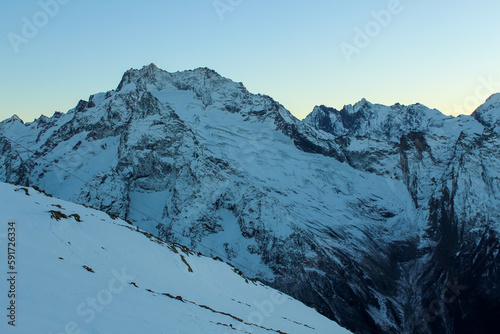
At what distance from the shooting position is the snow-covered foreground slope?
13961 millimetres

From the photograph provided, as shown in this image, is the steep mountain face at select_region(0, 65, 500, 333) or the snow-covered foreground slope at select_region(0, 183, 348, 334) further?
the steep mountain face at select_region(0, 65, 500, 333)

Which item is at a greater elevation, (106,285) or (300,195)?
(300,195)

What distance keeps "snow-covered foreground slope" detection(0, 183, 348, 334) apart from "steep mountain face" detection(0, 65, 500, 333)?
58922 millimetres

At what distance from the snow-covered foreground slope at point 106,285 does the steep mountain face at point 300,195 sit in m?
58.9

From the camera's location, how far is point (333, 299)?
3580 inches

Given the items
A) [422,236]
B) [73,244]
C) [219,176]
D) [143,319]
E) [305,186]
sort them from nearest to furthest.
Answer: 1. [143,319]
2. [73,244]
3. [219,176]
4. [422,236]
5. [305,186]

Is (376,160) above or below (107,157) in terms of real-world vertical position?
above

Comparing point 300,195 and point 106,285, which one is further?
point 300,195

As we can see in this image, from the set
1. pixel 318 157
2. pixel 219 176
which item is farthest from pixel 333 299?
pixel 318 157

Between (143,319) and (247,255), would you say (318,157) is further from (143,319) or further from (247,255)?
(143,319)

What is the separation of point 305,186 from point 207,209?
4248 cm

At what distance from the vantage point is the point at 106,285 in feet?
60.9

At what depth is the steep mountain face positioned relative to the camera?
96125 mm

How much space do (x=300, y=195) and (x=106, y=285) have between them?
113 meters
